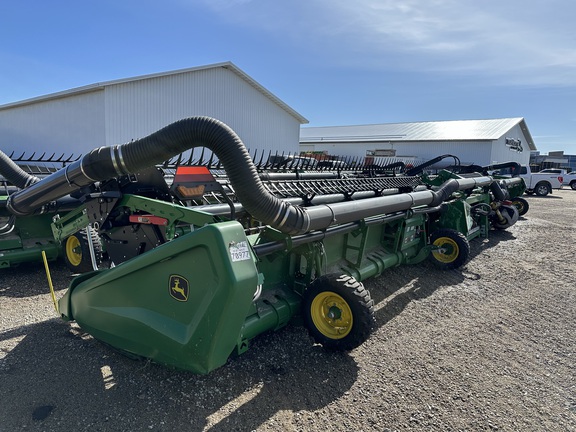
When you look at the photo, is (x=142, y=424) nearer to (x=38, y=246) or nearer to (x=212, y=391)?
(x=212, y=391)

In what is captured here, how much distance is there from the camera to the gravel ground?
8.27 ft

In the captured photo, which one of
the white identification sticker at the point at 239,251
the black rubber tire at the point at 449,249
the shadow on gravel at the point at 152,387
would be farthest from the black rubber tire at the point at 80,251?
the black rubber tire at the point at 449,249

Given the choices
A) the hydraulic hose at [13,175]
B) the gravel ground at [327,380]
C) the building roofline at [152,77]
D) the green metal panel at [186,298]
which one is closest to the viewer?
the green metal panel at [186,298]

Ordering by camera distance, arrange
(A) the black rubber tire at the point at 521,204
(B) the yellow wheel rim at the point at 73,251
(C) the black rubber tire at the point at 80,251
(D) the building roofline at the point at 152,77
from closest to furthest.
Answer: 1. (C) the black rubber tire at the point at 80,251
2. (B) the yellow wheel rim at the point at 73,251
3. (A) the black rubber tire at the point at 521,204
4. (D) the building roofline at the point at 152,77

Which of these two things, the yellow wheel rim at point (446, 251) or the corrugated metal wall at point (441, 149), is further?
the corrugated metal wall at point (441, 149)

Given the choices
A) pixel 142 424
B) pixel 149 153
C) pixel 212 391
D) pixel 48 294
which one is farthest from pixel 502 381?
pixel 48 294

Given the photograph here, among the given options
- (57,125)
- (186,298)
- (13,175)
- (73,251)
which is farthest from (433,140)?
(186,298)

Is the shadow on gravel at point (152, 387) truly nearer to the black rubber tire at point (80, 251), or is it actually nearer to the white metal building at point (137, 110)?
the black rubber tire at point (80, 251)

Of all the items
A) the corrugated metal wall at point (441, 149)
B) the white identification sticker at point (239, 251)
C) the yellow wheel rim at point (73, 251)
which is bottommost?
the yellow wheel rim at point (73, 251)

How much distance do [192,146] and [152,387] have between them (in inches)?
68.7

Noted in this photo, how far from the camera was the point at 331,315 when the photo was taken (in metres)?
3.25

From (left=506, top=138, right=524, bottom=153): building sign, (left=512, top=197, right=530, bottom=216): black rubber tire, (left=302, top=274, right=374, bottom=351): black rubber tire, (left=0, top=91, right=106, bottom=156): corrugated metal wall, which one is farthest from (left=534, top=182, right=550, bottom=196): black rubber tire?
(left=302, top=274, right=374, bottom=351): black rubber tire

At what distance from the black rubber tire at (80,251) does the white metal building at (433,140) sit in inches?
980

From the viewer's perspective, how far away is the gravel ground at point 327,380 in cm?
252
